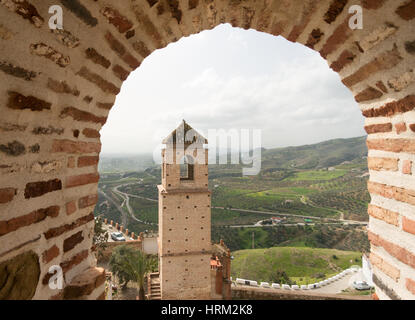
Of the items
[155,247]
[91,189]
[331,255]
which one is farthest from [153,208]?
[91,189]

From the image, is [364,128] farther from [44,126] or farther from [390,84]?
[44,126]

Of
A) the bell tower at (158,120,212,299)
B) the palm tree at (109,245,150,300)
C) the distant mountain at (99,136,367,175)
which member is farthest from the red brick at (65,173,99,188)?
the distant mountain at (99,136,367,175)

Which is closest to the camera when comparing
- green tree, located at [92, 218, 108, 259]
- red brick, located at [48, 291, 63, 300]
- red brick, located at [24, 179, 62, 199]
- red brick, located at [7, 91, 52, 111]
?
red brick, located at [7, 91, 52, 111]

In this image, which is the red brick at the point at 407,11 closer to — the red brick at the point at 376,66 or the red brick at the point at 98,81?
the red brick at the point at 376,66

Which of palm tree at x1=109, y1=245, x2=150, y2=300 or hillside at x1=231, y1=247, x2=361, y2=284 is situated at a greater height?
palm tree at x1=109, y1=245, x2=150, y2=300

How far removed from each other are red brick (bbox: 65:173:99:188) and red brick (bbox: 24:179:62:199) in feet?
0.28

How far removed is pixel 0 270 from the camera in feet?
3.87

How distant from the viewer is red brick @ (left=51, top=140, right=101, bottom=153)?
152 cm

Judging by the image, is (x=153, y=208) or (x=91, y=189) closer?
(x=91, y=189)

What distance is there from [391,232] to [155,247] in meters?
19.7

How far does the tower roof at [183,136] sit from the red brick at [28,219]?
832 centimetres

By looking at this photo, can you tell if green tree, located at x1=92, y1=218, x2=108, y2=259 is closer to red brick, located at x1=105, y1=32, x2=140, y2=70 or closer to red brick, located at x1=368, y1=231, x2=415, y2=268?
red brick, located at x1=105, y1=32, x2=140, y2=70

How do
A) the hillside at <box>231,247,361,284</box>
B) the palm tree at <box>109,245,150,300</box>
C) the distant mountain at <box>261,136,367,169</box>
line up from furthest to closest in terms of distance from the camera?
the distant mountain at <box>261,136,367,169</box> → the hillside at <box>231,247,361,284</box> → the palm tree at <box>109,245,150,300</box>

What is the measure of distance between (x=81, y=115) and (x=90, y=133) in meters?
0.20
